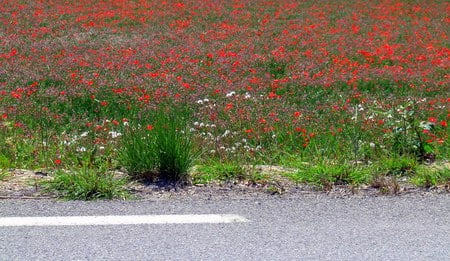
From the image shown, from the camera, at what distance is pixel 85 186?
5.11 metres

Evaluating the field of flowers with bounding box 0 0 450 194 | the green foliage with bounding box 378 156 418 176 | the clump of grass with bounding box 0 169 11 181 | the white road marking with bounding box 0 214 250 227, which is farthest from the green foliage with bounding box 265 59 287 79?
the white road marking with bounding box 0 214 250 227

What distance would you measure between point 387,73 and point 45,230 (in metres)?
9.33

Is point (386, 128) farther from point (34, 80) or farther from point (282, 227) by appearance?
point (34, 80)

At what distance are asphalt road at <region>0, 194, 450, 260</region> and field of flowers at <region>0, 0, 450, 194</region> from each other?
1171 mm

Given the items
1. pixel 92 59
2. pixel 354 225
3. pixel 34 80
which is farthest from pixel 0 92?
pixel 354 225

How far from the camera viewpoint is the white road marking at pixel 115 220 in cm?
448

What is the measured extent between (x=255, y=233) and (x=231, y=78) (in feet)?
25.9

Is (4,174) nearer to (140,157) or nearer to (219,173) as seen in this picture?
(140,157)

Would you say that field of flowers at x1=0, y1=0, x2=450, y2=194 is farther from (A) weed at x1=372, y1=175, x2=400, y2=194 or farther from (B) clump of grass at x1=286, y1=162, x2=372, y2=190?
(A) weed at x1=372, y1=175, x2=400, y2=194

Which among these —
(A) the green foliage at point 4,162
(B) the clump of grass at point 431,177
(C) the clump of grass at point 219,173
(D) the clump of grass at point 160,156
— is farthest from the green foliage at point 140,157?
(B) the clump of grass at point 431,177

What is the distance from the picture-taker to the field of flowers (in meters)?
6.89

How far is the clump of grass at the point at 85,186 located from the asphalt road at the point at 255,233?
0.50ft

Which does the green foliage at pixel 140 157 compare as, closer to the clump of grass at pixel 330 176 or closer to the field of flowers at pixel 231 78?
the field of flowers at pixel 231 78

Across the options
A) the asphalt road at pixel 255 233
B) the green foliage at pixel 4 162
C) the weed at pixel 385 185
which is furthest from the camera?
the green foliage at pixel 4 162
